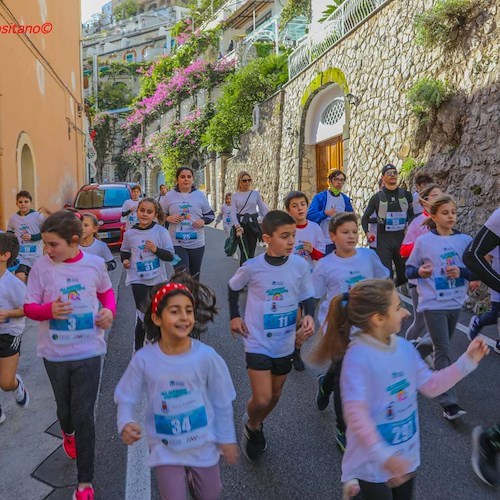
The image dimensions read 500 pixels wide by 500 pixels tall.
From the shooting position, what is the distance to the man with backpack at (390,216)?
6.79 metres

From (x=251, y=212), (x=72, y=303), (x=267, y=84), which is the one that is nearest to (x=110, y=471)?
(x=72, y=303)

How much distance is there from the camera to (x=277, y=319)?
3.38m

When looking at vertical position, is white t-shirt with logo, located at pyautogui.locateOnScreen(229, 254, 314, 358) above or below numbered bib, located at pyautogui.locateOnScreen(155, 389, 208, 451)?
above

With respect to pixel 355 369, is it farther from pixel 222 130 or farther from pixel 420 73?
pixel 222 130

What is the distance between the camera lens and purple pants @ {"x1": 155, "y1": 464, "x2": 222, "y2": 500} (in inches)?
90.1

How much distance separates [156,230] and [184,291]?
2.97m

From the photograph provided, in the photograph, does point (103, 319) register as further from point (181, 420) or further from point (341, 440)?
point (341, 440)

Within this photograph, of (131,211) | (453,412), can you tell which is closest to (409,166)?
(131,211)

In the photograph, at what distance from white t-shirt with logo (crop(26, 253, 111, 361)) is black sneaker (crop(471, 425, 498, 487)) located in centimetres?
234

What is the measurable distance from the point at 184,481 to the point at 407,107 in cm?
949

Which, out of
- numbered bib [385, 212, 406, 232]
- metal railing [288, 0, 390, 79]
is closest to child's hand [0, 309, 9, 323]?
numbered bib [385, 212, 406, 232]

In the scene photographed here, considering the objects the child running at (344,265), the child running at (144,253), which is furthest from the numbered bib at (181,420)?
the child running at (144,253)

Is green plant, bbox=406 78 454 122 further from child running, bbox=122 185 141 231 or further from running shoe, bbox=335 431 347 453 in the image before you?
running shoe, bbox=335 431 347 453

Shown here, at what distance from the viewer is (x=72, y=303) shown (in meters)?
3.14
